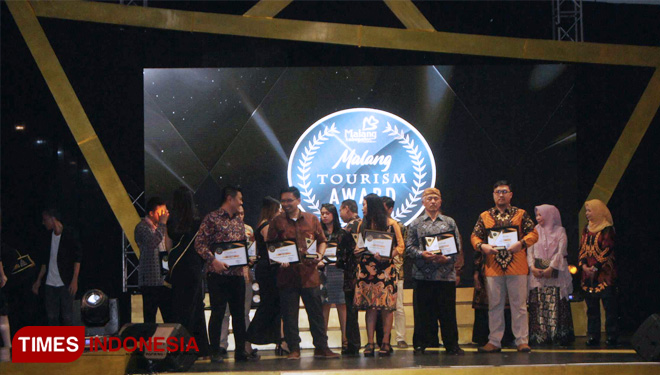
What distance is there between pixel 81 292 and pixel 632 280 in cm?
684

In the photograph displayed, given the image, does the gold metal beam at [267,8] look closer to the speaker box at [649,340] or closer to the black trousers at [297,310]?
the black trousers at [297,310]

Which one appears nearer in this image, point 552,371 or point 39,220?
point 552,371

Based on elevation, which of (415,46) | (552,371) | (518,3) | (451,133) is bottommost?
(552,371)

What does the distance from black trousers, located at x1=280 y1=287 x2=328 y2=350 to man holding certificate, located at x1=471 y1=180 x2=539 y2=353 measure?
1.51m

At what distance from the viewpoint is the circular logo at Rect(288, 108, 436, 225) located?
8.82 m

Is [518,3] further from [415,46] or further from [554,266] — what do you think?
[554,266]

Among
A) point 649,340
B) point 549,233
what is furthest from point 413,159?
point 649,340

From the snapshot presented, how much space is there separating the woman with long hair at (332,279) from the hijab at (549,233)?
206 cm

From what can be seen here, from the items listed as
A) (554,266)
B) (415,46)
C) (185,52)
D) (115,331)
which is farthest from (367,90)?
(115,331)

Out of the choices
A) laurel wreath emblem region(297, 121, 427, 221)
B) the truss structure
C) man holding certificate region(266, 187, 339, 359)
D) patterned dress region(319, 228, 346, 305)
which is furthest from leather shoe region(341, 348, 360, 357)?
the truss structure

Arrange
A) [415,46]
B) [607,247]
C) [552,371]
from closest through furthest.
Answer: [552,371] < [607,247] < [415,46]

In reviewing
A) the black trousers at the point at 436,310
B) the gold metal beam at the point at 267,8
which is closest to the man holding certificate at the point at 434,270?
the black trousers at the point at 436,310

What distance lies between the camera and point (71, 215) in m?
9.59

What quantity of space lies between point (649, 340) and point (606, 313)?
1616 millimetres
